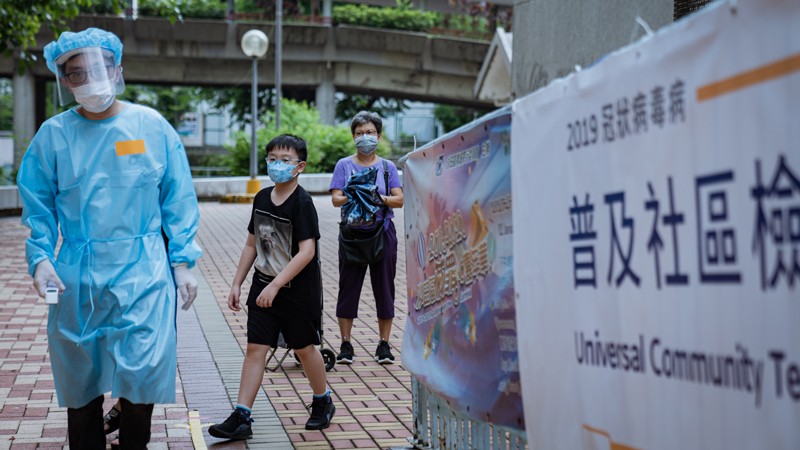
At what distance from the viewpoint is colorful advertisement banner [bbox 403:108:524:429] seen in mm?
4160

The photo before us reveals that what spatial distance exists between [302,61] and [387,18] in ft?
12.1

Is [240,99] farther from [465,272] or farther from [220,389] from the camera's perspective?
Answer: [465,272]

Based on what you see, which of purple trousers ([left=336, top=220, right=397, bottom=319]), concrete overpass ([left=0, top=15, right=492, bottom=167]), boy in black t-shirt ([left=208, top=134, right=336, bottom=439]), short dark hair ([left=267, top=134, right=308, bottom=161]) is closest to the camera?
boy in black t-shirt ([left=208, top=134, right=336, bottom=439])

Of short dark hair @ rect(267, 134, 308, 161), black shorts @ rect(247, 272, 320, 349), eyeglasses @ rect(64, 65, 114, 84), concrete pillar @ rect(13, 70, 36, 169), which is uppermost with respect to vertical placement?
concrete pillar @ rect(13, 70, 36, 169)

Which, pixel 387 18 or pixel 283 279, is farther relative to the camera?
pixel 387 18

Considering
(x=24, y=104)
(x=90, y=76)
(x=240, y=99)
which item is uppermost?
(x=240, y=99)

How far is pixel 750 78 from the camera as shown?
235cm

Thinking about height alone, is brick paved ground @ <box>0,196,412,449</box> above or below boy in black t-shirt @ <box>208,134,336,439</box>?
below

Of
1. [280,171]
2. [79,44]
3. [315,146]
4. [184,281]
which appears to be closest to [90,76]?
[79,44]

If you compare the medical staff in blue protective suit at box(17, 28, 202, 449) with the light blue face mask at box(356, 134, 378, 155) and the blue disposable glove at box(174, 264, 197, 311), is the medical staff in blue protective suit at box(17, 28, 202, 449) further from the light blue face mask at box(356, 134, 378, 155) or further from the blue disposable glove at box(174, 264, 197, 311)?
the light blue face mask at box(356, 134, 378, 155)

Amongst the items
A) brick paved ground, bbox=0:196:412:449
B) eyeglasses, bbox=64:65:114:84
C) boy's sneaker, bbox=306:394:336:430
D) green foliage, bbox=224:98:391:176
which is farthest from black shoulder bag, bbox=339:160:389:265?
green foliage, bbox=224:98:391:176

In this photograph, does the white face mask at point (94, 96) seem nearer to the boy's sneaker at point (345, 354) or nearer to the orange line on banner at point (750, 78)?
the orange line on banner at point (750, 78)

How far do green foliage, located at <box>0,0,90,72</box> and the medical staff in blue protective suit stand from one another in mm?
12417

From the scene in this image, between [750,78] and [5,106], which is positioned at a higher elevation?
[5,106]
